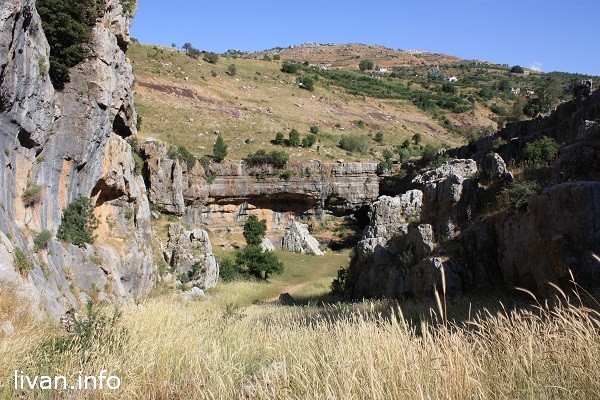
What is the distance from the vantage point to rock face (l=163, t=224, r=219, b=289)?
23.6 meters

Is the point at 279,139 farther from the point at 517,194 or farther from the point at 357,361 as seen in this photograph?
the point at 357,361

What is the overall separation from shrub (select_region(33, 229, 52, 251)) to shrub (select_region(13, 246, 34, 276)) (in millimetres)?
1836

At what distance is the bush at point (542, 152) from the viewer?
52.0ft

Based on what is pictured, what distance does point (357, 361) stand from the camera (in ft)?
9.86

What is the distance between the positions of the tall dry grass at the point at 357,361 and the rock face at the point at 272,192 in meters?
29.5

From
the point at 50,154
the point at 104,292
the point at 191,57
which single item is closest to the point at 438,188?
the point at 104,292

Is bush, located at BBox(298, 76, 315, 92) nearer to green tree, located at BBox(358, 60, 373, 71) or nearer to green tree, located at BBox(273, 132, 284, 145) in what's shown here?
green tree, located at BBox(273, 132, 284, 145)

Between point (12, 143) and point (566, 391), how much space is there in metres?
11.2

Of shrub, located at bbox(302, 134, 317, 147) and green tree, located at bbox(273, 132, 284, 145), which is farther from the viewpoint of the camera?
shrub, located at bbox(302, 134, 317, 147)

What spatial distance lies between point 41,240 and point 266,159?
92.1 ft

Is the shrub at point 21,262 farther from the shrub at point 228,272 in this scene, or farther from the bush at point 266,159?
the bush at point 266,159

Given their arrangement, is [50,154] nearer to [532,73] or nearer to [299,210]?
[299,210]

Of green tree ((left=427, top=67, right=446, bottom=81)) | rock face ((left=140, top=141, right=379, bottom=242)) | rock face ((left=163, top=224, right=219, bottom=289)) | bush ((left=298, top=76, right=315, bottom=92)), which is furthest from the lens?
green tree ((left=427, top=67, right=446, bottom=81))

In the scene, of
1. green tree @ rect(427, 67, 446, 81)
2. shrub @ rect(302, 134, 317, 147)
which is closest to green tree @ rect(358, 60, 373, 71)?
green tree @ rect(427, 67, 446, 81)
